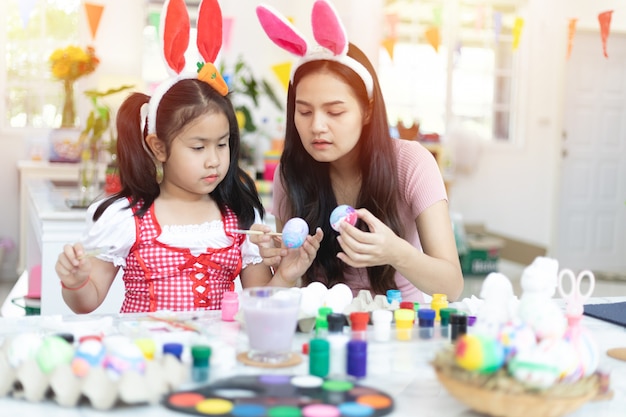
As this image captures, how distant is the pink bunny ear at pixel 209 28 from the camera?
1771 mm

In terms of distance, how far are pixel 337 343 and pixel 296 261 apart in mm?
533

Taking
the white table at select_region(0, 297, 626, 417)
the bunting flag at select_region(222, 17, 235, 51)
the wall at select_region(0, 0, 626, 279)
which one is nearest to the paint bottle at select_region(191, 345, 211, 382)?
the white table at select_region(0, 297, 626, 417)

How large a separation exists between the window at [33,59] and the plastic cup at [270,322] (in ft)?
17.9

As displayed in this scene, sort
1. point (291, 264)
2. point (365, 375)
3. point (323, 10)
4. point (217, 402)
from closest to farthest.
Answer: point (217, 402)
point (365, 375)
point (323, 10)
point (291, 264)

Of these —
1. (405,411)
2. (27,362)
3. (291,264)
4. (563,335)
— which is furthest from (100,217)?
(563,335)

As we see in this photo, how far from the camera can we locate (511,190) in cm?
723

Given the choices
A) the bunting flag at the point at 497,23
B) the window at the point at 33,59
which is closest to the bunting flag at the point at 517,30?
the bunting flag at the point at 497,23

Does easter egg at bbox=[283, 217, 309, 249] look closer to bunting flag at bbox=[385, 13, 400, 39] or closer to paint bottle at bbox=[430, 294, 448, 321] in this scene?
paint bottle at bbox=[430, 294, 448, 321]

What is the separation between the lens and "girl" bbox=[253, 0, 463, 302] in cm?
175

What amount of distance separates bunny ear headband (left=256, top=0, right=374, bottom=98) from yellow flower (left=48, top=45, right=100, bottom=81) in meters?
3.89

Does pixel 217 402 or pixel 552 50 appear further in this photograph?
pixel 552 50

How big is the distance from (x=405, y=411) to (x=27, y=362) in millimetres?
490

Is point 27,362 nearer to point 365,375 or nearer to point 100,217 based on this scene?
point 365,375

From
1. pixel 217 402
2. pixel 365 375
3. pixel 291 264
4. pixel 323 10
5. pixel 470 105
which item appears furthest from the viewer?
pixel 470 105
